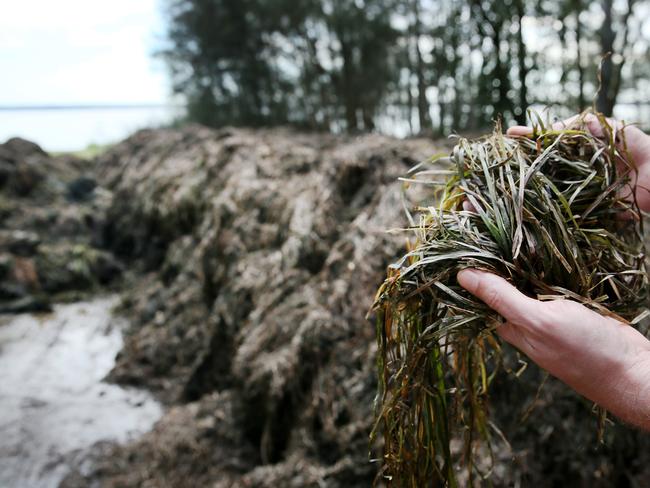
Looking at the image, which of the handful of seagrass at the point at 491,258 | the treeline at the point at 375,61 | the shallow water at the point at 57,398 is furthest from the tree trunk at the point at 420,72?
the handful of seagrass at the point at 491,258

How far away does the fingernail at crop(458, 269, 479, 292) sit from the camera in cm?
100

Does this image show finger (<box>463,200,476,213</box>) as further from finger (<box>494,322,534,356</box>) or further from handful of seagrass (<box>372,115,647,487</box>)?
finger (<box>494,322,534,356</box>)

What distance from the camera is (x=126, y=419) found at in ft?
13.6

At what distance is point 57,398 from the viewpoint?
4.51 m

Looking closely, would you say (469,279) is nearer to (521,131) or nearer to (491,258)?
(491,258)

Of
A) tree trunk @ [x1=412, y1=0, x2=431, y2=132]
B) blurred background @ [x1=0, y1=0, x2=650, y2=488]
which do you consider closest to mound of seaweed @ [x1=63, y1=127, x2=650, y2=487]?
blurred background @ [x1=0, y1=0, x2=650, y2=488]

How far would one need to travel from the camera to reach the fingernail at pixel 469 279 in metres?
1.00

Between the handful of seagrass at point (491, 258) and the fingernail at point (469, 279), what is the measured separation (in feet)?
0.13

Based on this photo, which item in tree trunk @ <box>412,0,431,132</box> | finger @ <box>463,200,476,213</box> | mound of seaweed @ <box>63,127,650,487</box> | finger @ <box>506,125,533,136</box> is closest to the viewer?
finger @ <box>463,200,476,213</box>

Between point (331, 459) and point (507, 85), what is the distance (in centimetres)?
384

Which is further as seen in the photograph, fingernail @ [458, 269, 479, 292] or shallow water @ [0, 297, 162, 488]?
shallow water @ [0, 297, 162, 488]

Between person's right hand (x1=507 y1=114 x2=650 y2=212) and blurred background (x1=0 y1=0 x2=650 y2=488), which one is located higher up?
person's right hand (x1=507 y1=114 x2=650 y2=212)

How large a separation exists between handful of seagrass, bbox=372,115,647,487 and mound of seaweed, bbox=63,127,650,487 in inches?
19.1

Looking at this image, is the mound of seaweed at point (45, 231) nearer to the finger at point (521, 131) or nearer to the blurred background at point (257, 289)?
the blurred background at point (257, 289)
